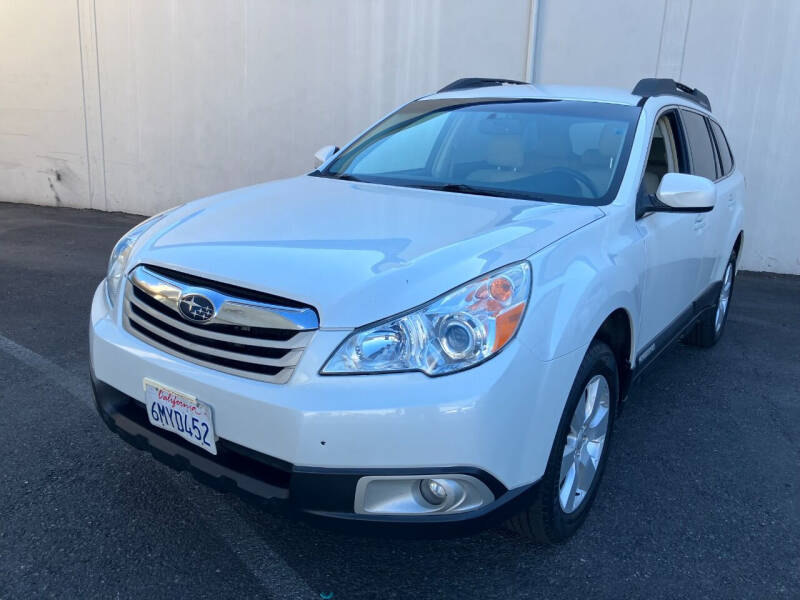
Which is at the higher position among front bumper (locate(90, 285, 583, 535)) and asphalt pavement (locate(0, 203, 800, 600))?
front bumper (locate(90, 285, 583, 535))

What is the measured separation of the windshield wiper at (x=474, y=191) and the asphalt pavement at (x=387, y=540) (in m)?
1.33

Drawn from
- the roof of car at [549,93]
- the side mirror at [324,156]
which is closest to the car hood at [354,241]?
the side mirror at [324,156]

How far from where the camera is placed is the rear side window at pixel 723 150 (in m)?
4.87

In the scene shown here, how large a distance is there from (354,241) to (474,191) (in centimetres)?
91

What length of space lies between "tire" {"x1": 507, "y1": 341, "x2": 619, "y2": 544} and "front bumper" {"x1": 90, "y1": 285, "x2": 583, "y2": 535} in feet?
0.34

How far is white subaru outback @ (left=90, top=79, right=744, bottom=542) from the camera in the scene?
6.57 feet

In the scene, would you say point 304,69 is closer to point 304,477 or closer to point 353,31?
point 353,31

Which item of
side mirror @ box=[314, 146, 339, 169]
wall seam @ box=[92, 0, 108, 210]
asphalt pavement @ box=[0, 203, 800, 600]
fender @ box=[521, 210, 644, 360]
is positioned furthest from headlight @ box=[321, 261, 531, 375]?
wall seam @ box=[92, 0, 108, 210]

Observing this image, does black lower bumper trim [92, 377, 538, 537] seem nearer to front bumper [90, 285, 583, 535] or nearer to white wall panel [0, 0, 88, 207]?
front bumper [90, 285, 583, 535]

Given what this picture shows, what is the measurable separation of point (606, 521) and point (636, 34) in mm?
5807

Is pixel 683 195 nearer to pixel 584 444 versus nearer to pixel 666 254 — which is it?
pixel 666 254

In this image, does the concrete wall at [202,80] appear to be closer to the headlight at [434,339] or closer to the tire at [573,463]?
the tire at [573,463]

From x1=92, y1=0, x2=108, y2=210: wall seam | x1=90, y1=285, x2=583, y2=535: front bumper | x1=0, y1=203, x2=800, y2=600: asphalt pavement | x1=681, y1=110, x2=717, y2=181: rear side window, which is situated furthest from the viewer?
x1=92, y1=0, x2=108, y2=210: wall seam

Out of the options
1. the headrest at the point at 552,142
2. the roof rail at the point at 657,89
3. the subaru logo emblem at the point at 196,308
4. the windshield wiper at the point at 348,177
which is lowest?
the subaru logo emblem at the point at 196,308
